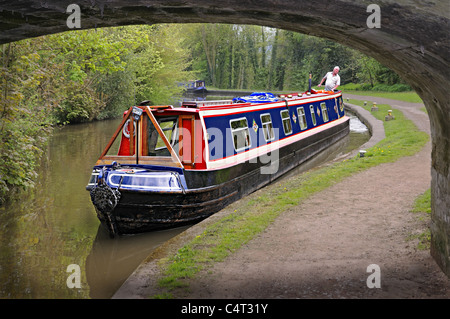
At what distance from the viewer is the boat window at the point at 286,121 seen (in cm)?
1184

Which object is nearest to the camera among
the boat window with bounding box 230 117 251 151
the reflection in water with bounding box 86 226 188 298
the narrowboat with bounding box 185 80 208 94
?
the reflection in water with bounding box 86 226 188 298

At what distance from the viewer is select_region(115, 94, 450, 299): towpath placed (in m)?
4.03

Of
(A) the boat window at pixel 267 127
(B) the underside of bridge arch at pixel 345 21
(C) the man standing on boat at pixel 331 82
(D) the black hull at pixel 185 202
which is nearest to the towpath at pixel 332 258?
(B) the underside of bridge arch at pixel 345 21

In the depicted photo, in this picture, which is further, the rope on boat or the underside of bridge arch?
the rope on boat

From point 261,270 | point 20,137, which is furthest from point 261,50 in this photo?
point 261,270

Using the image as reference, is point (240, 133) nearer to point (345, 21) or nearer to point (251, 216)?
point (251, 216)

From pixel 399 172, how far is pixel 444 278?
17.0 ft

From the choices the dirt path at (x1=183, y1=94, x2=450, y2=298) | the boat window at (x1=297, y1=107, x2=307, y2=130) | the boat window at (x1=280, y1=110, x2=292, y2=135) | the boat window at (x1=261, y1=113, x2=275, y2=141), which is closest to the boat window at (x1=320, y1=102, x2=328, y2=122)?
the boat window at (x1=297, y1=107, x2=307, y2=130)

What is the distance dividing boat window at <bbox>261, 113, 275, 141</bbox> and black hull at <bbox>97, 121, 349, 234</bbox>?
4.40 ft

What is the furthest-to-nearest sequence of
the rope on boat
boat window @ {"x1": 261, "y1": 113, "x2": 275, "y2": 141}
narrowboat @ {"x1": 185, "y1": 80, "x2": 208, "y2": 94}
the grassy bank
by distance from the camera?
narrowboat @ {"x1": 185, "y1": 80, "x2": 208, "y2": 94}, boat window @ {"x1": 261, "y1": 113, "x2": 275, "y2": 141}, the rope on boat, the grassy bank

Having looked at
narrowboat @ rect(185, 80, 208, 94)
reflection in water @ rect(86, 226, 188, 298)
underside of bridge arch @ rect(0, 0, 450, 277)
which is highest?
underside of bridge arch @ rect(0, 0, 450, 277)

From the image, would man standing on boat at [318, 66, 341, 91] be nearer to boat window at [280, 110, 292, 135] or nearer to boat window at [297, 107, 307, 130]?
boat window at [297, 107, 307, 130]

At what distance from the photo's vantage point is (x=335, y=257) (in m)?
4.80
